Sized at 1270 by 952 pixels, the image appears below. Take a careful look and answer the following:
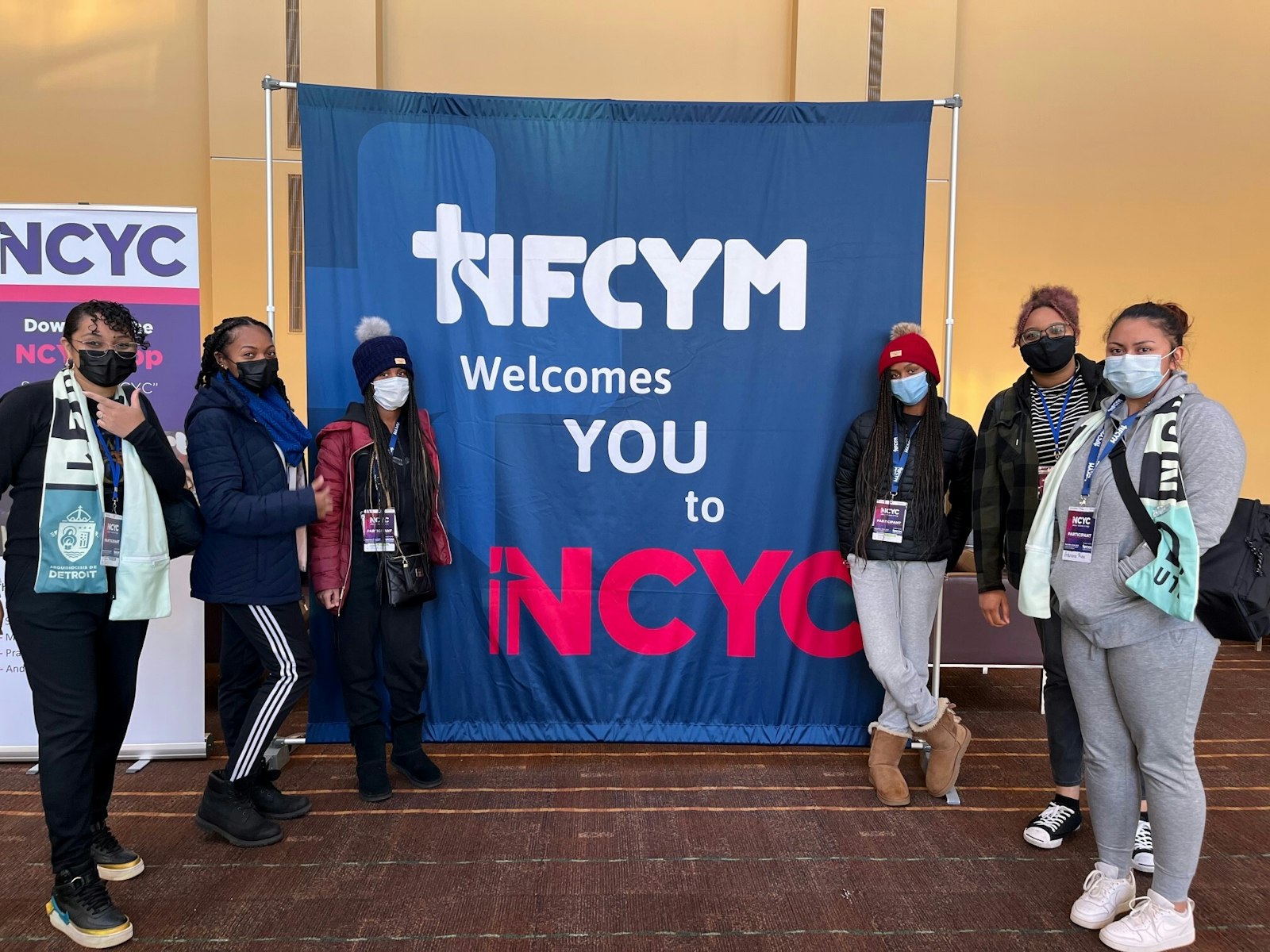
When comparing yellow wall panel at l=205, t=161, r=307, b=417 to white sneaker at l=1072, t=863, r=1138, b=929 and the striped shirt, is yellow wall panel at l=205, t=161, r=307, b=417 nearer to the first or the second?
the striped shirt

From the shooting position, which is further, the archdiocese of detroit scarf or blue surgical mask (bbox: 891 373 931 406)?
blue surgical mask (bbox: 891 373 931 406)

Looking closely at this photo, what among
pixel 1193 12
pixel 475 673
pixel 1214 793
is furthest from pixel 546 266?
pixel 1193 12

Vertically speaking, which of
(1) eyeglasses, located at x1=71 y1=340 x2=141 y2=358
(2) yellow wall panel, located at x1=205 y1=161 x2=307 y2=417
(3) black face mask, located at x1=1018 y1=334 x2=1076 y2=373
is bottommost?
(1) eyeglasses, located at x1=71 y1=340 x2=141 y2=358

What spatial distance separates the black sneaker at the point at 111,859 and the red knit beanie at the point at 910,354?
2.78 metres

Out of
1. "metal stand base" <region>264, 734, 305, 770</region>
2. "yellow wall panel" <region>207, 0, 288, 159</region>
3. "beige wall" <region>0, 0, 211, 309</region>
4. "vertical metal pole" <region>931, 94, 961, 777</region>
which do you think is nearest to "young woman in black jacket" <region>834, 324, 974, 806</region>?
"vertical metal pole" <region>931, 94, 961, 777</region>

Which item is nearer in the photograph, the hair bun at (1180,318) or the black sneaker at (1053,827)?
the hair bun at (1180,318)

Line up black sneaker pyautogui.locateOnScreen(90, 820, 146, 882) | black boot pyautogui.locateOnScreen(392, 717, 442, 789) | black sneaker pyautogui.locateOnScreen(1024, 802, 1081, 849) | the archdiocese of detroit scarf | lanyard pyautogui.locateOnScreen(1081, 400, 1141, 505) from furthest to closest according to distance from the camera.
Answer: black boot pyautogui.locateOnScreen(392, 717, 442, 789), black sneaker pyautogui.locateOnScreen(1024, 802, 1081, 849), black sneaker pyautogui.locateOnScreen(90, 820, 146, 882), lanyard pyautogui.locateOnScreen(1081, 400, 1141, 505), the archdiocese of detroit scarf

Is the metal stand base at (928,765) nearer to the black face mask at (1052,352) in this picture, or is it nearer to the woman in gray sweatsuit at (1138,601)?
the woman in gray sweatsuit at (1138,601)

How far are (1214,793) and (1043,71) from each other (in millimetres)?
4575

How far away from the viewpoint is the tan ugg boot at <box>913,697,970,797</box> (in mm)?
2885

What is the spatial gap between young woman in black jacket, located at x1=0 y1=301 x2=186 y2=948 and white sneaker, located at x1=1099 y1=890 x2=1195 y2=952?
2.47 m

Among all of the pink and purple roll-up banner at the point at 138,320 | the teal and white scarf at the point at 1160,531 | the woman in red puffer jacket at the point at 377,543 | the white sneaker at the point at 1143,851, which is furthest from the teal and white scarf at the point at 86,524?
the white sneaker at the point at 1143,851

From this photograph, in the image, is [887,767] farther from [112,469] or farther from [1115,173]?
[1115,173]

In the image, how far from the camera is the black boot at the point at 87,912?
201 centimetres
